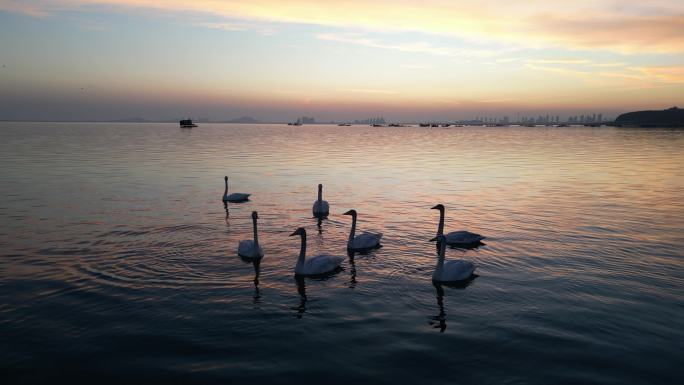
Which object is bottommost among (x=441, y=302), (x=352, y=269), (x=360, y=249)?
(x=441, y=302)

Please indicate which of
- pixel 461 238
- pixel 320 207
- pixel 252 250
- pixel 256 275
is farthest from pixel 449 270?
pixel 320 207

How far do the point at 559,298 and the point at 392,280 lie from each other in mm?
4334

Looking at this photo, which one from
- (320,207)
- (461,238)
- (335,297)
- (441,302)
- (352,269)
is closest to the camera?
(441,302)

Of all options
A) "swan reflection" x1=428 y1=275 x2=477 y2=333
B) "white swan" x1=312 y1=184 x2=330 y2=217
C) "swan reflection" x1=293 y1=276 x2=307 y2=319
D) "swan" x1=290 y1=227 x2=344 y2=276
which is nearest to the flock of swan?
"swan" x1=290 y1=227 x2=344 y2=276

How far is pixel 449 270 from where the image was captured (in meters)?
13.0

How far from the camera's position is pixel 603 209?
2436cm

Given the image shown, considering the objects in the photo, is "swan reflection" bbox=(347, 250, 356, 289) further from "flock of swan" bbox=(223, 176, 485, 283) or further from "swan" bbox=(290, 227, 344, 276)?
"swan" bbox=(290, 227, 344, 276)

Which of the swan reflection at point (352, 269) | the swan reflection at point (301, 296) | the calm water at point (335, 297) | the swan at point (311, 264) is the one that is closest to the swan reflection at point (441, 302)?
A: the calm water at point (335, 297)

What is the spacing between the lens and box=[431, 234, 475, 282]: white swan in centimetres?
1290

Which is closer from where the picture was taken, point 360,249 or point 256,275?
point 256,275

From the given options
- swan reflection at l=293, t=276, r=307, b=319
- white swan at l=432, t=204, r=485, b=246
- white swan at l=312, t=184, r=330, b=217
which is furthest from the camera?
white swan at l=312, t=184, r=330, b=217

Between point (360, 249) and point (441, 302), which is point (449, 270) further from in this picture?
point (360, 249)

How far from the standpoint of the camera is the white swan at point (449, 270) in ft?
42.3

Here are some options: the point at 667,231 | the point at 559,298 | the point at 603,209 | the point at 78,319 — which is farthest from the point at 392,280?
the point at 603,209
